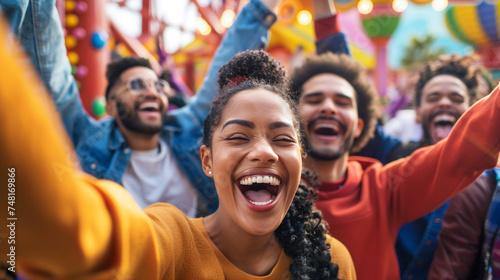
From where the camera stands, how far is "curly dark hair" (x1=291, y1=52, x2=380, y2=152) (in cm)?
218

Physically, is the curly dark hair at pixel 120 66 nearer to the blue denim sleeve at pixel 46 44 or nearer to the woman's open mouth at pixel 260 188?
the blue denim sleeve at pixel 46 44

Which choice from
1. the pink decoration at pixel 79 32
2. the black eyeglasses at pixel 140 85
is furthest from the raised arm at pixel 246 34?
the pink decoration at pixel 79 32

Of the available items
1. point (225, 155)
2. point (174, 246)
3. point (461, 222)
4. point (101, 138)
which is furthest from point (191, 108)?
point (461, 222)

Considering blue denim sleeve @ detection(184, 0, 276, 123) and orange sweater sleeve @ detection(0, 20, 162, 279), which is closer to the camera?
orange sweater sleeve @ detection(0, 20, 162, 279)

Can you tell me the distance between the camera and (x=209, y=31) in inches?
269

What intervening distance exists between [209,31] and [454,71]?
5067 millimetres

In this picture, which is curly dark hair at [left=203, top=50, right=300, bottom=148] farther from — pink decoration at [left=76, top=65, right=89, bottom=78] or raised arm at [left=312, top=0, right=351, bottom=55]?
pink decoration at [left=76, top=65, right=89, bottom=78]

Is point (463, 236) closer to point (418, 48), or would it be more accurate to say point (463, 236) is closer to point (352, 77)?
point (352, 77)

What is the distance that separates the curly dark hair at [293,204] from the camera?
4.24ft

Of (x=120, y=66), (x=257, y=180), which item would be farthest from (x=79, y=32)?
→ (x=257, y=180)

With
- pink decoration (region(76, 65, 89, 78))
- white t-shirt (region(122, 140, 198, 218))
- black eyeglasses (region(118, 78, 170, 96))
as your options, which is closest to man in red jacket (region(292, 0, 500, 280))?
white t-shirt (region(122, 140, 198, 218))

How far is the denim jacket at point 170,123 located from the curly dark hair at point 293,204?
0.69 metres

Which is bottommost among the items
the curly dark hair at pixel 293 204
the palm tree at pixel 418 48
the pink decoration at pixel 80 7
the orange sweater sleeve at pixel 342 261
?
the orange sweater sleeve at pixel 342 261

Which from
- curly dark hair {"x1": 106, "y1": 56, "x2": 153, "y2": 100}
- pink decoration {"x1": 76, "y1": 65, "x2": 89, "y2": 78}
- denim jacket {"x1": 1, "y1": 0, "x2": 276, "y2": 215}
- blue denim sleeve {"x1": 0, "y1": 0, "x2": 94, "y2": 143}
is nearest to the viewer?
blue denim sleeve {"x1": 0, "y1": 0, "x2": 94, "y2": 143}
